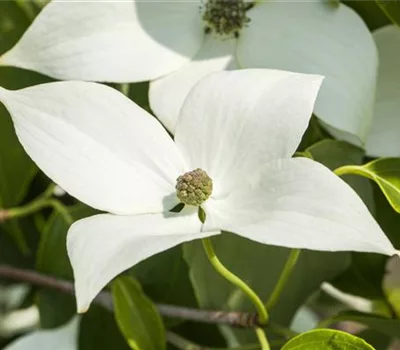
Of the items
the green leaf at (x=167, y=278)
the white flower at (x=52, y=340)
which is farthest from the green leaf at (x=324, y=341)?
the white flower at (x=52, y=340)

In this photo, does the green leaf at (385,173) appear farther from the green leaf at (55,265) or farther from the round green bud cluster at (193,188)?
the green leaf at (55,265)

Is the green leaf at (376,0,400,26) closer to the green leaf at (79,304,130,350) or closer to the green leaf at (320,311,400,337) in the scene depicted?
the green leaf at (320,311,400,337)

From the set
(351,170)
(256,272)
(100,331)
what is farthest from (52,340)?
(351,170)

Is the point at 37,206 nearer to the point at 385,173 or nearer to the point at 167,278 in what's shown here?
the point at 167,278

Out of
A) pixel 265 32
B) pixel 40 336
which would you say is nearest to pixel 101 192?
pixel 265 32

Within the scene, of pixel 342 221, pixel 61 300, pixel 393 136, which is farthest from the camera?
pixel 61 300

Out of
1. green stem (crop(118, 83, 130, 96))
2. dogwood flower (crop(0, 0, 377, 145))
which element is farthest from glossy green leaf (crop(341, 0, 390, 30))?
green stem (crop(118, 83, 130, 96))

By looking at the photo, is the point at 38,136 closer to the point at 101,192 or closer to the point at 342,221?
the point at 101,192
